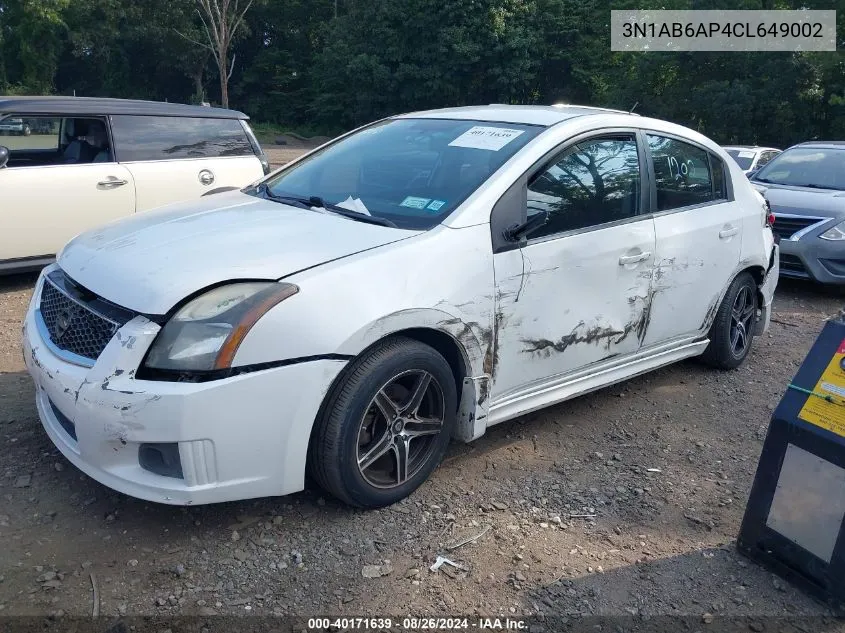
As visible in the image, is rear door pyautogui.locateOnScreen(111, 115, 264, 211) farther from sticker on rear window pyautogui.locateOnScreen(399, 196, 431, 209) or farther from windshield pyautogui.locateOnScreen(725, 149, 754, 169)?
windshield pyautogui.locateOnScreen(725, 149, 754, 169)

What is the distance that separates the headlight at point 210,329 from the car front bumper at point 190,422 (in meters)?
0.06

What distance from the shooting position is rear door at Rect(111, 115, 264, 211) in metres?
6.57

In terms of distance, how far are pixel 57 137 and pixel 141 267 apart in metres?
4.46

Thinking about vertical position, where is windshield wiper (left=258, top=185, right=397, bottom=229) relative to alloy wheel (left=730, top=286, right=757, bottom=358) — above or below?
above

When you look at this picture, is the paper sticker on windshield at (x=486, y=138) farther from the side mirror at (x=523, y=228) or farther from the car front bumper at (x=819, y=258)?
the car front bumper at (x=819, y=258)

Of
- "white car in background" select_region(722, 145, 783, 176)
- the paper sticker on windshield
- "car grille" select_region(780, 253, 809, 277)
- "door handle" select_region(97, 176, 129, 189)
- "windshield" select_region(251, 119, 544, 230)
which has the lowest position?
"white car in background" select_region(722, 145, 783, 176)

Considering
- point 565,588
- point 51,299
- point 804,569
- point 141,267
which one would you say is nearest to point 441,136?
point 141,267

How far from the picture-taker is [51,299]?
3.23 metres

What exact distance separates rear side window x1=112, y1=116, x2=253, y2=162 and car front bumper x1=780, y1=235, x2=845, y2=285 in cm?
564

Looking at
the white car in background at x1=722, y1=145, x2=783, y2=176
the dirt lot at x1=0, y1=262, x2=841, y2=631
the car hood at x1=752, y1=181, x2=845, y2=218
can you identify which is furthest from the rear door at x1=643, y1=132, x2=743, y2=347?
the white car in background at x1=722, y1=145, x2=783, y2=176

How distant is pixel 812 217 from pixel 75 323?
714 centimetres

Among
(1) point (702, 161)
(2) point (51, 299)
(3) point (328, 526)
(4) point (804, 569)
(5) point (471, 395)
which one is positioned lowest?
(4) point (804, 569)

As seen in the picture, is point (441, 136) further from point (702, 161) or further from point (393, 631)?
point (393, 631)

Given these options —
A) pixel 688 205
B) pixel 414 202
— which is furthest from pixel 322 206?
pixel 688 205
